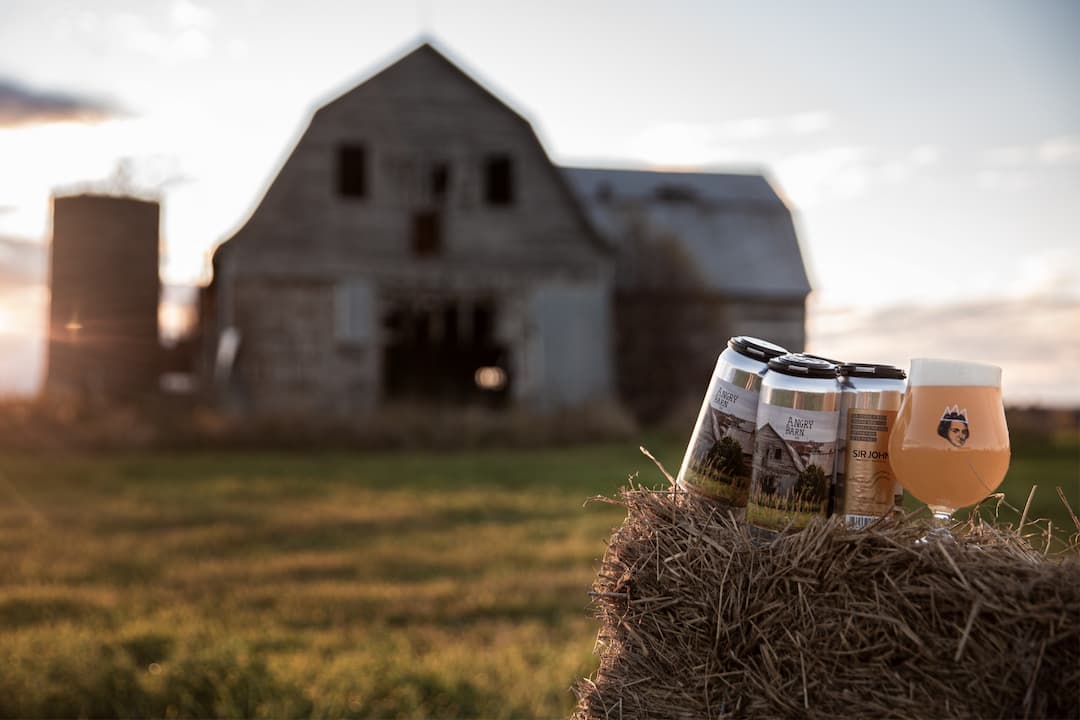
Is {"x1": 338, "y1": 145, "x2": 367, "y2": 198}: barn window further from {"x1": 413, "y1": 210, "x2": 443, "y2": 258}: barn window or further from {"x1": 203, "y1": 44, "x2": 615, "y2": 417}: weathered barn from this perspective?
{"x1": 413, "y1": 210, "x2": 443, "y2": 258}: barn window

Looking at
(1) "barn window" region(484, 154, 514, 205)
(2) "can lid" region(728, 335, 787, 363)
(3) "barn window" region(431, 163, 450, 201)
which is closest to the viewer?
(2) "can lid" region(728, 335, 787, 363)

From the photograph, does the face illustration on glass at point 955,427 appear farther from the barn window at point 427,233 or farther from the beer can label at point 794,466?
the barn window at point 427,233

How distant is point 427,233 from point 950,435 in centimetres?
2174

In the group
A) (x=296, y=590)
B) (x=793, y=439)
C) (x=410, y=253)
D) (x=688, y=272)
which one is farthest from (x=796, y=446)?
(x=688, y=272)

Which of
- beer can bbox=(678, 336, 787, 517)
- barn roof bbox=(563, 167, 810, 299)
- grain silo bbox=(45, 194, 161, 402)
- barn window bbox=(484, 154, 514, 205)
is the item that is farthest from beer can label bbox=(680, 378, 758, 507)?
grain silo bbox=(45, 194, 161, 402)

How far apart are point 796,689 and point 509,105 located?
70.5 feet

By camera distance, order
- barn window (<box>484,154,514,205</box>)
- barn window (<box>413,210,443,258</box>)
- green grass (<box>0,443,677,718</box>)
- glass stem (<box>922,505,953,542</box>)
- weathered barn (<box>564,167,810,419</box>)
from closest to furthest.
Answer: glass stem (<box>922,505,953,542</box>) < green grass (<box>0,443,677,718</box>) < barn window (<box>484,154,514,205</box>) < barn window (<box>413,210,443,258</box>) < weathered barn (<box>564,167,810,419</box>)

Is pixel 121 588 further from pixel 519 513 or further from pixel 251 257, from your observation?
pixel 251 257

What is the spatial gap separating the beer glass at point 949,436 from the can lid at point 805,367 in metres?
0.19

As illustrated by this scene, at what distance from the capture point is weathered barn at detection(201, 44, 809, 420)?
21094mm

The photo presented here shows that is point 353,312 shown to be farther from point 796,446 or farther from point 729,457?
point 796,446

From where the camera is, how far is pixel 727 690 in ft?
6.84

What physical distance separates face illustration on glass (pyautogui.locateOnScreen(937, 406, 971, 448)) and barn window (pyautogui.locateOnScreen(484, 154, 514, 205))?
20780 millimetres

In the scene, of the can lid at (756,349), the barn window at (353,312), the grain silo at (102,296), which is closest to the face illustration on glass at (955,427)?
the can lid at (756,349)
